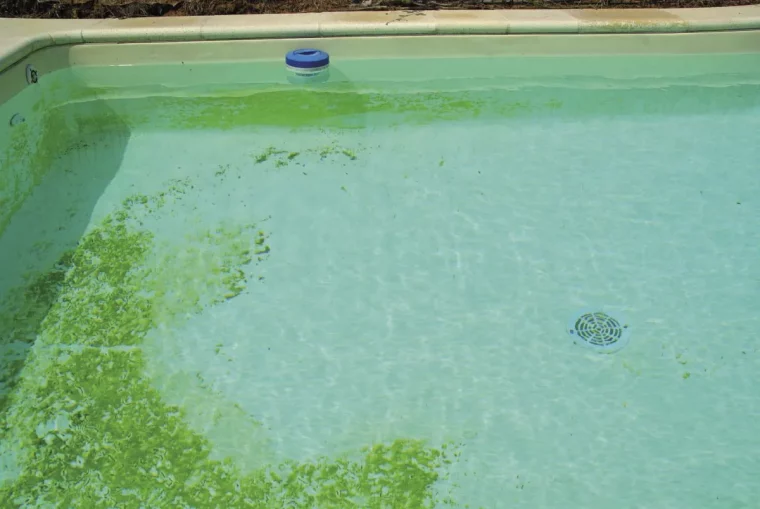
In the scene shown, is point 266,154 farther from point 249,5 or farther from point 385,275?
point 249,5

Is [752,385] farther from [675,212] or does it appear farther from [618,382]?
[675,212]

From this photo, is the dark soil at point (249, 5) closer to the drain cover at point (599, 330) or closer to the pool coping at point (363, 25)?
the pool coping at point (363, 25)

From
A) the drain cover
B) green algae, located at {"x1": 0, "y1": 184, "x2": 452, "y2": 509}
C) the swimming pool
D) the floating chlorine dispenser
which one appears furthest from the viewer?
the floating chlorine dispenser

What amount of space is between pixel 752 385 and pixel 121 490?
9.49ft

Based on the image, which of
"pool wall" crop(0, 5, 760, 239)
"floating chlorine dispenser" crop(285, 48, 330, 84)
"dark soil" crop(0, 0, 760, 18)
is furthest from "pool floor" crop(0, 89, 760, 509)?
"dark soil" crop(0, 0, 760, 18)

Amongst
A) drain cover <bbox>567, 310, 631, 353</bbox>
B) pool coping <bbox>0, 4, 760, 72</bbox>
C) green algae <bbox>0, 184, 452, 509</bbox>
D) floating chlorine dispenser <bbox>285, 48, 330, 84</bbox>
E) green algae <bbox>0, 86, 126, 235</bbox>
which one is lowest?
drain cover <bbox>567, 310, 631, 353</bbox>

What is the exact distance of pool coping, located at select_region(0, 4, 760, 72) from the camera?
19.2ft

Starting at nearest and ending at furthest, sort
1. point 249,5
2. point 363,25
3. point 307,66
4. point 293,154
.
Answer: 1. point 293,154
2. point 307,66
3. point 363,25
4. point 249,5

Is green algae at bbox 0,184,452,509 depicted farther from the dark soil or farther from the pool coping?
the dark soil

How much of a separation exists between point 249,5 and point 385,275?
360 cm

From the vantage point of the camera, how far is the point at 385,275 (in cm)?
398

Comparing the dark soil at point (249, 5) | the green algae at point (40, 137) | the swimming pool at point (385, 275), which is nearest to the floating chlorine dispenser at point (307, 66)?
the swimming pool at point (385, 275)

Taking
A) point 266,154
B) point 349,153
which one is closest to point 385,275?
point 349,153

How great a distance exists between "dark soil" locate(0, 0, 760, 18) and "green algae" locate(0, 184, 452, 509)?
3.29 metres
